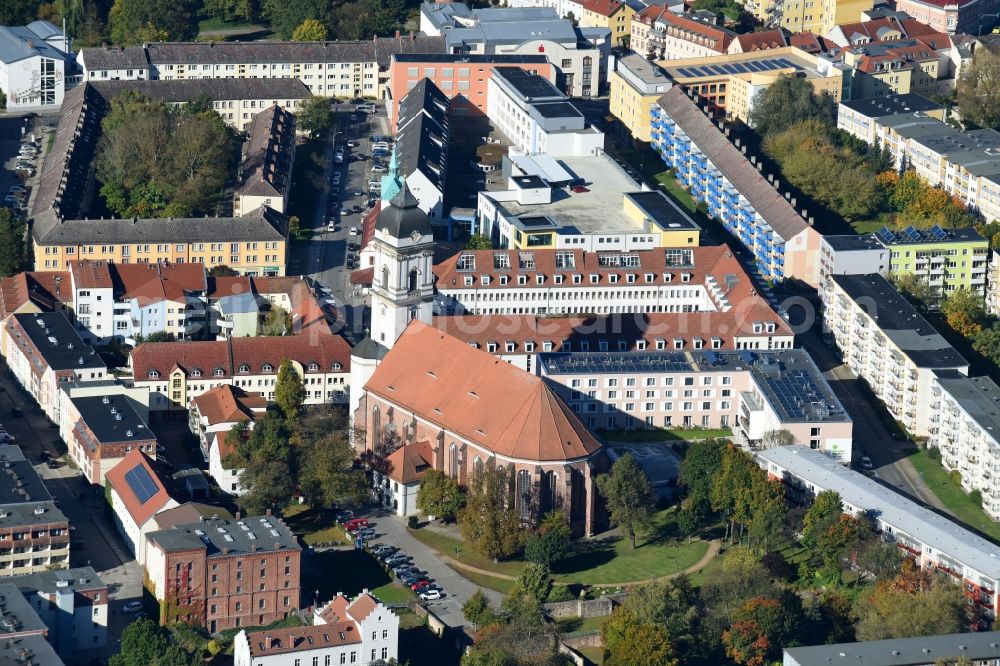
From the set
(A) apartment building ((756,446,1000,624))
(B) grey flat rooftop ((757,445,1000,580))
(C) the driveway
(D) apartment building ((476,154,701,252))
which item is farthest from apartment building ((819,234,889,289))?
(C) the driveway

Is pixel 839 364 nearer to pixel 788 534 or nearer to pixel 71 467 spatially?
pixel 788 534

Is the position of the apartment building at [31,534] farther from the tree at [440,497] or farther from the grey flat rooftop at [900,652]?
the grey flat rooftop at [900,652]

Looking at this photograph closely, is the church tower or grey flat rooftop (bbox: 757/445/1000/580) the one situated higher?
the church tower

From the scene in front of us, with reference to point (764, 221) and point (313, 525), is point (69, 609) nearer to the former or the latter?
point (313, 525)

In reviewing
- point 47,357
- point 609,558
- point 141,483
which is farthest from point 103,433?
point 609,558

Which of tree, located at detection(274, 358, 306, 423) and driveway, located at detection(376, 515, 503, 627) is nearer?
driveway, located at detection(376, 515, 503, 627)

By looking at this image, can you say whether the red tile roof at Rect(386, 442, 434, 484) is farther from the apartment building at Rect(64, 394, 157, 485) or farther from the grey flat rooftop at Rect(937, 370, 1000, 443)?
the grey flat rooftop at Rect(937, 370, 1000, 443)
